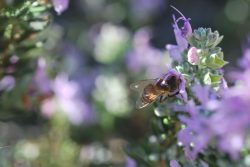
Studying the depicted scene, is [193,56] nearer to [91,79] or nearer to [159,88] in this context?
[159,88]

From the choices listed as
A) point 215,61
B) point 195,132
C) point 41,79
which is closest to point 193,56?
point 215,61

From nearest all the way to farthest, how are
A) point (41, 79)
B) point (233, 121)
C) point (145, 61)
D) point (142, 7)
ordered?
1. point (233, 121)
2. point (41, 79)
3. point (145, 61)
4. point (142, 7)

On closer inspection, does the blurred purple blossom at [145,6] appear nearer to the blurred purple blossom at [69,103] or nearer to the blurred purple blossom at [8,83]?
the blurred purple blossom at [69,103]

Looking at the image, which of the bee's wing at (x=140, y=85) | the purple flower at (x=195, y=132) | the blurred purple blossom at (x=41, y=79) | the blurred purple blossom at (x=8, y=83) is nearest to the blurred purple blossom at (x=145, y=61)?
the blurred purple blossom at (x=41, y=79)

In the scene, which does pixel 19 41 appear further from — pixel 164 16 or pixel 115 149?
pixel 164 16

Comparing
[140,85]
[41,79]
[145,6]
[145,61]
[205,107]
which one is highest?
[205,107]

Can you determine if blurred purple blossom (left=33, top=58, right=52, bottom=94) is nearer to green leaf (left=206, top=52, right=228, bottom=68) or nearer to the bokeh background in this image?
the bokeh background
